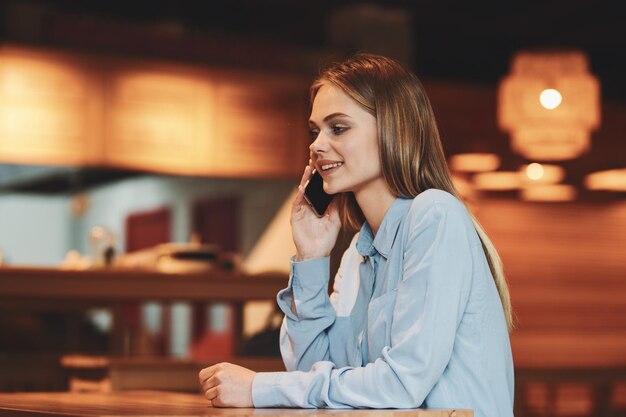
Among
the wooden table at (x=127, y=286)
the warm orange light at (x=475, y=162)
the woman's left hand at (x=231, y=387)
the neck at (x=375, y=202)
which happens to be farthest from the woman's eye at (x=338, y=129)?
the warm orange light at (x=475, y=162)

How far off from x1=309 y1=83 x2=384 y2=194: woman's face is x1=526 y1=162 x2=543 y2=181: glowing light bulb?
19.8ft

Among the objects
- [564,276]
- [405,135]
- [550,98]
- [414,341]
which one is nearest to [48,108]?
[550,98]

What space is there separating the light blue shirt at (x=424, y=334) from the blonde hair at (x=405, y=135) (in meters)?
0.06

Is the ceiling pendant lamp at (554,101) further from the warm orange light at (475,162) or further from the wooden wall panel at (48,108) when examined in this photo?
the wooden wall panel at (48,108)

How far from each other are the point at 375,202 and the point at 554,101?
13.3ft

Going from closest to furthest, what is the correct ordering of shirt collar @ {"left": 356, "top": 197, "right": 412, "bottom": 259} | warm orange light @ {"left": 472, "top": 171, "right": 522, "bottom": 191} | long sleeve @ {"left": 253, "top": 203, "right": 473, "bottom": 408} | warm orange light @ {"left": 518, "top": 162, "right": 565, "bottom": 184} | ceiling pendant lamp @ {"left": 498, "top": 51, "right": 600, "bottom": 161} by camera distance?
long sleeve @ {"left": 253, "top": 203, "right": 473, "bottom": 408} < shirt collar @ {"left": 356, "top": 197, "right": 412, "bottom": 259} < ceiling pendant lamp @ {"left": 498, "top": 51, "right": 600, "bottom": 161} < warm orange light @ {"left": 472, "top": 171, "right": 522, "bottom": 191} < warm orange light @ {"left": 518, "top": 162, "right": 565, "bottom": 184}

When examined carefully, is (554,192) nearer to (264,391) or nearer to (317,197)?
(317,197)

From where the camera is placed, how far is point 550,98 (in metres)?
5.75

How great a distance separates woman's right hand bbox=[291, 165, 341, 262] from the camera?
6.77 ft

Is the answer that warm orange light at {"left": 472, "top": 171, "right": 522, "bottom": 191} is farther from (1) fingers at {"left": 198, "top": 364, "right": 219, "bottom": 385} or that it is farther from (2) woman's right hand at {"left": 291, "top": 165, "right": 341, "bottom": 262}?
(1) fingers at {"left": 198, "top": 364, "right": 219, "bottom": 385}

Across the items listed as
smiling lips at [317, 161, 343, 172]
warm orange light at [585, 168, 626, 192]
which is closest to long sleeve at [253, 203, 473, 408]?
smiling lips at [317, 161, 343, 172]

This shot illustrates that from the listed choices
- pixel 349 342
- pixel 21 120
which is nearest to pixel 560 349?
pixel 21 120

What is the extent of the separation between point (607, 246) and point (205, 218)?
368 centimetres

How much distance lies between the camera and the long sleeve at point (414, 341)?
5.35ft
